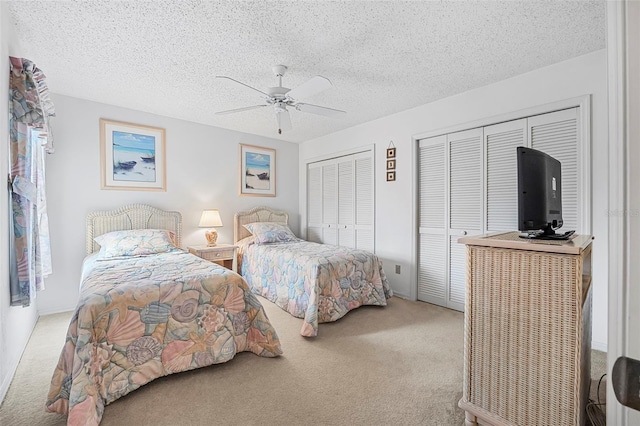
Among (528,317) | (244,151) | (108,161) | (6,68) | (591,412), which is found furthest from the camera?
(244,151)

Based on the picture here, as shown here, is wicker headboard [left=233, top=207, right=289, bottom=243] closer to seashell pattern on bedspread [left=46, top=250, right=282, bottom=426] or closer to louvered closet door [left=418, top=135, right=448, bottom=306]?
seashell pattern on bedspread [left=46, top=250, right=282, bottom=426]

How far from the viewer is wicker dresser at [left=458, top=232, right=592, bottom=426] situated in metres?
1.31

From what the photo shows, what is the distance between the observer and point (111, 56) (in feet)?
8.04

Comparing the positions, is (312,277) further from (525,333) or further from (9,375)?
(9,375)

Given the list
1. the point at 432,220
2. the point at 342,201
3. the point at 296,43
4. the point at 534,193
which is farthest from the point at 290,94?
the point at 342,201

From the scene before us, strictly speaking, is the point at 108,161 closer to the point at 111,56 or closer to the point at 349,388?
the point at 111,56

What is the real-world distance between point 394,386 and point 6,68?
3251 millimetres

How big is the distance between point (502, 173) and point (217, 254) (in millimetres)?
3518

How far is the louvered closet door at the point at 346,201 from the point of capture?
15.0ft

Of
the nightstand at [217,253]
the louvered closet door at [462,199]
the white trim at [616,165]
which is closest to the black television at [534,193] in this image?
the white trim at [616,165]

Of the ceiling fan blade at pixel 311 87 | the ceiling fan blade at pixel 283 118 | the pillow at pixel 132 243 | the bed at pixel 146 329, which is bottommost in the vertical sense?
the bed at pixel 146 329

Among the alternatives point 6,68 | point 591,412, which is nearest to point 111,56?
point 6,68

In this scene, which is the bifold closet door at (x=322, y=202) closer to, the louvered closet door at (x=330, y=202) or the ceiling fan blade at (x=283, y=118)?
the louvered closet door at (x=330, y=202)

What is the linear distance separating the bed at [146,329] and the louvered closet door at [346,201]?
2.45 meters
